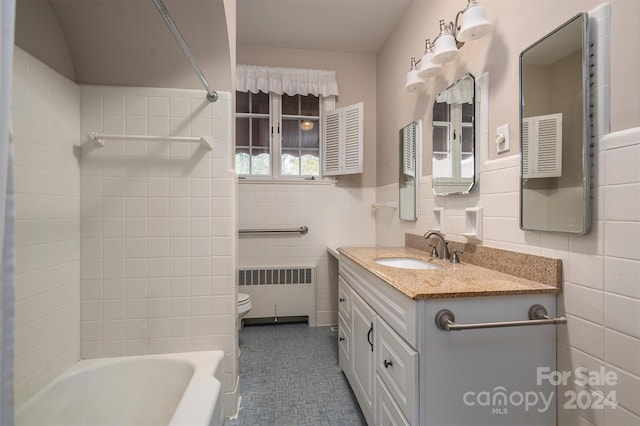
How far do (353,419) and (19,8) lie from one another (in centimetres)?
243

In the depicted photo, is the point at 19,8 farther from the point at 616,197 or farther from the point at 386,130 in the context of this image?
the point at 386,130

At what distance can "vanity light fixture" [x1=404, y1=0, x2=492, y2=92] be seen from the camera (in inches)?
51.2

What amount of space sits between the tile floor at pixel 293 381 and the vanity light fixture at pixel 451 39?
2.01 metres

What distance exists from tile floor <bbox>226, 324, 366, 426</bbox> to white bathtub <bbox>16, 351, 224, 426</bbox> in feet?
1.24

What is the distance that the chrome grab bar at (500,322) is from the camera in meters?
0.93

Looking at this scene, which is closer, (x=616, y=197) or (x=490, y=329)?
(x=616, y=197)

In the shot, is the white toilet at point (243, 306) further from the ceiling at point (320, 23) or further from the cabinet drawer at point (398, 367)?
the ceiling at point (320, 23)

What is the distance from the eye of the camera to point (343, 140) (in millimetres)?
2797

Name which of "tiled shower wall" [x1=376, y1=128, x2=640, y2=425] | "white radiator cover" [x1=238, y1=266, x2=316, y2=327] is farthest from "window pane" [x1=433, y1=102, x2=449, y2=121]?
"white radiator cover" [x1=238, y1=266, x2=316, y2=327]

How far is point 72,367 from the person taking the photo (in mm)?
1442

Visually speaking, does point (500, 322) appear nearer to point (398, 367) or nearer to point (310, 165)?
point (398, 367)

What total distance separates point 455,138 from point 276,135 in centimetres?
180

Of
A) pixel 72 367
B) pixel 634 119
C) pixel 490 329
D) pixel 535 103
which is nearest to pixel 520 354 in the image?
pixel 490 329

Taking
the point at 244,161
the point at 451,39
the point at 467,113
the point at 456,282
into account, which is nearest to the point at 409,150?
the point at 467,113
